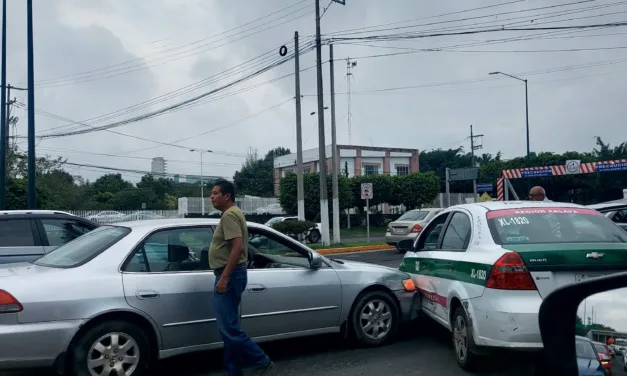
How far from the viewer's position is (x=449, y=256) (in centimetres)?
554

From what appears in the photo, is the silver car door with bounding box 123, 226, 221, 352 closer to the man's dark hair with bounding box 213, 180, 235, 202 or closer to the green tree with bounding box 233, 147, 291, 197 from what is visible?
the man's dark hair with bounding box 213, 180, 235, 202

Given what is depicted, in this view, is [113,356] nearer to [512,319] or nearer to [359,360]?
[359,360]

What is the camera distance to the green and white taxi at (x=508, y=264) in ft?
14.6

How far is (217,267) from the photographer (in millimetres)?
4715

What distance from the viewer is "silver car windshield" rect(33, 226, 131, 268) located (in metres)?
4.89

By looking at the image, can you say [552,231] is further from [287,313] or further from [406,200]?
[406,200]

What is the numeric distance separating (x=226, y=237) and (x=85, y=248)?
1.43 m

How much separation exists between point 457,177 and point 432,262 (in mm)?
22979

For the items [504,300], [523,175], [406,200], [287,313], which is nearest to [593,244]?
[504,300]

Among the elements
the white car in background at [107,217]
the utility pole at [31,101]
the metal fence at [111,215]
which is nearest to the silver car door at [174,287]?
the utility pole at [31,101]

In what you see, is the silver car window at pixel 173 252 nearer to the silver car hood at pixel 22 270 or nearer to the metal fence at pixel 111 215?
the silver car hood at pixel 22 270

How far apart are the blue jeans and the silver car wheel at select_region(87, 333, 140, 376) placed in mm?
757

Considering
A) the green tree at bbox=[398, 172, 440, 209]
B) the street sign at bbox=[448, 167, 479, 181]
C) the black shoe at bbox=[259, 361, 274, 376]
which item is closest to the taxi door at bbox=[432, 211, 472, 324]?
the black shoe at bbox=[259, 361, 274, 376]

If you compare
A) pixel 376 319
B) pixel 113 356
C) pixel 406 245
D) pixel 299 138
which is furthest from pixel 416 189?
pixel 113 356
